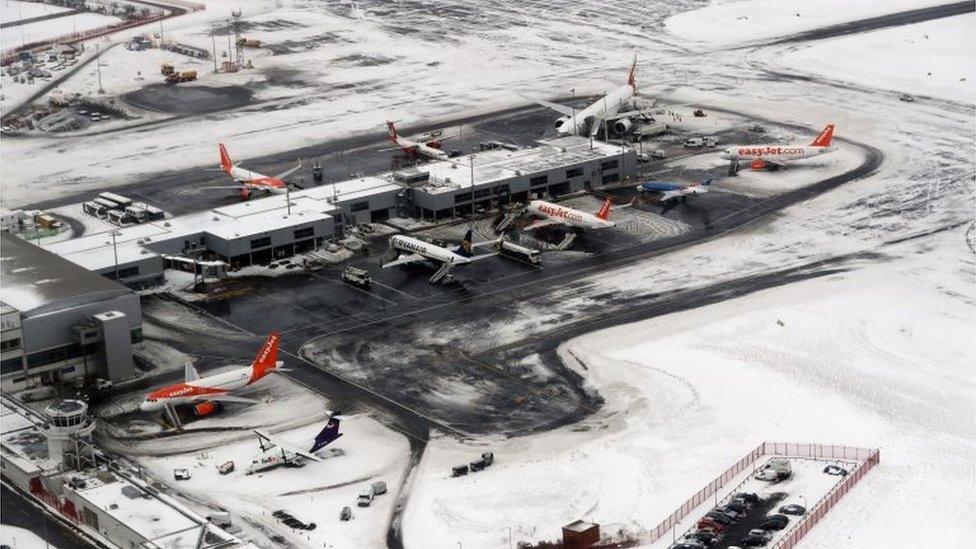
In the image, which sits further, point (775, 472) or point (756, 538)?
point (775, 472)

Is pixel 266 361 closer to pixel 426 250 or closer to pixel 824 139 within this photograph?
pixel 426 250

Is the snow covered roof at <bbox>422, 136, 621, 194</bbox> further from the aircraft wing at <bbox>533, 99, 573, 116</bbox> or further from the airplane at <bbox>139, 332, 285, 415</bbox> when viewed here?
the airplane at <bbox>139, 332, 285, 415</bbox>

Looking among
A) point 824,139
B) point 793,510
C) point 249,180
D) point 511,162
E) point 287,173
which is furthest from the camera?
point 824,139

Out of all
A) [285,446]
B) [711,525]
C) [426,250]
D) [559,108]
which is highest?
[559,108]

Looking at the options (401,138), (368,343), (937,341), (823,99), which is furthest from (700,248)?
(823,99)

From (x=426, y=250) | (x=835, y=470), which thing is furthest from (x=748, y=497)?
(x=426, y=250)

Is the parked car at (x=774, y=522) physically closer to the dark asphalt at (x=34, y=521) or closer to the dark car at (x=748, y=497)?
the dark car at (x=748, y=497)

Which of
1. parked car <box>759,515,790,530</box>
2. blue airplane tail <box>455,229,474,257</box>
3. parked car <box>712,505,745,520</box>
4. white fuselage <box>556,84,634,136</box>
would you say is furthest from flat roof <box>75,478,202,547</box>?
white fuselage <box>556,84,634,136</box>

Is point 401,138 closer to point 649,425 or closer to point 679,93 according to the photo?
point 679,93
